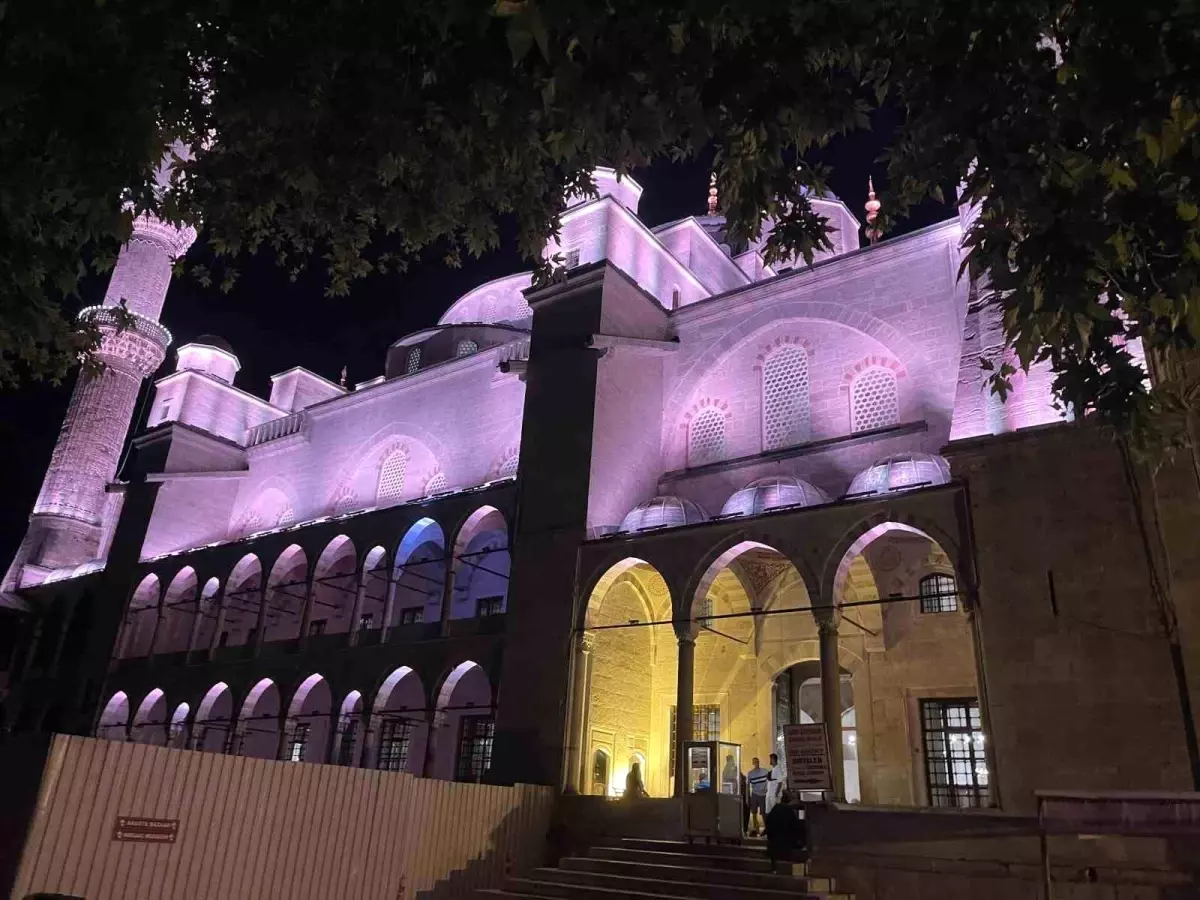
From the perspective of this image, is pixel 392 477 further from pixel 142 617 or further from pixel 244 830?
pixel 244 830

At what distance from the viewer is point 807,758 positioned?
8.59 meters

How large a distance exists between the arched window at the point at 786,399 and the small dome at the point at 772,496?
5.77ft

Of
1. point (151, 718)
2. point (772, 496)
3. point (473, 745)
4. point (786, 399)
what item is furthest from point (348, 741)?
point (786, 399)

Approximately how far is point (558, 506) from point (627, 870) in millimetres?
5997

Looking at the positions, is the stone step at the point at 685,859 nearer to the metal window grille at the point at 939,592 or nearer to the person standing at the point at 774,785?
the person standing at the point at 774,785

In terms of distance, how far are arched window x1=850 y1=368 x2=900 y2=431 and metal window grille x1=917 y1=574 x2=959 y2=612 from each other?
262 cm

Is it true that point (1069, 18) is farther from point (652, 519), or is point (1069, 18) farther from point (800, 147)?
point (652, 519)

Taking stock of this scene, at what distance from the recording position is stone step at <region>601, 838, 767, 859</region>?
9.56 metres

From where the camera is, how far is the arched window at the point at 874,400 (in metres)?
14.7

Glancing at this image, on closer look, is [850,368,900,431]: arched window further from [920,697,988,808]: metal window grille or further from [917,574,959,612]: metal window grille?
[920,697,988,808]: metal window grille

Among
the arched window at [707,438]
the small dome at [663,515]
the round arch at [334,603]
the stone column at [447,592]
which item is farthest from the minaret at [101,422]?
the small dome at [663,515]

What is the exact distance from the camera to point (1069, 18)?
15.0 feet

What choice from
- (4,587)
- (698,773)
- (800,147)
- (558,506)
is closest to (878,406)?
(558,506)

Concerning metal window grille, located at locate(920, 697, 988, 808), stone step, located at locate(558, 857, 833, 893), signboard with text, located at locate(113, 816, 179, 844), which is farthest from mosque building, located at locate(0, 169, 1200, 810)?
signboard with text, located at locate(113, 816, 179, 844)
